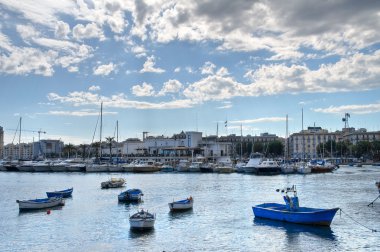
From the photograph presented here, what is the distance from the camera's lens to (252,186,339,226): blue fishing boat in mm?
43312

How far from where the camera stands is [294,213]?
147 feet

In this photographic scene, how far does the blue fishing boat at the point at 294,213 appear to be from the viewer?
43.3m

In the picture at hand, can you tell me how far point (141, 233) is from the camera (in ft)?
135

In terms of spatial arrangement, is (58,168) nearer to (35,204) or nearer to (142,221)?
(35,204)

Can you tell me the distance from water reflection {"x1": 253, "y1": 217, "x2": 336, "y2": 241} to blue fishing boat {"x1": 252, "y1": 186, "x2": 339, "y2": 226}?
55 cm

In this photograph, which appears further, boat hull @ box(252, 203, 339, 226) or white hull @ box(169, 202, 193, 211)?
white hull @ box(169, 202, 193, 211)

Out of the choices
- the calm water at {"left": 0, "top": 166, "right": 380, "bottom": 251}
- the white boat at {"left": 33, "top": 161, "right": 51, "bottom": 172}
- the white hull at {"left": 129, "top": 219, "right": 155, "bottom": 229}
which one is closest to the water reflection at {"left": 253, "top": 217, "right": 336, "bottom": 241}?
the calm water at {"left": 0, "top": 166, "right": 380, "bottom": 251}

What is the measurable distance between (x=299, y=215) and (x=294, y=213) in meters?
0.62

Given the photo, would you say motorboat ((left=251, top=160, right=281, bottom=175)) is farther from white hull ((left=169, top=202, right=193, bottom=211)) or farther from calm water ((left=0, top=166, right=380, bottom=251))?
white hull ((left=169, top=202, right=193, bottom=211))

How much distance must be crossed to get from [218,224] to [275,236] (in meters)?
7.69

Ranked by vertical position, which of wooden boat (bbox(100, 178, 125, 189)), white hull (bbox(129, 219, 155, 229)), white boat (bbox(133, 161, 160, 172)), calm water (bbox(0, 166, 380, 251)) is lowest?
calm water (bbox(0, 166, 380, 251))

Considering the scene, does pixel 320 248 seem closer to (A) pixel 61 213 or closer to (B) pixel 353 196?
(A) pixel 61 213

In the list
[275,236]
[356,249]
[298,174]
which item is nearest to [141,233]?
[275,236]

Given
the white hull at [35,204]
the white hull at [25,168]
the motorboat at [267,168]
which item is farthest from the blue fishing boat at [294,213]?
the white hull at [25,168]
